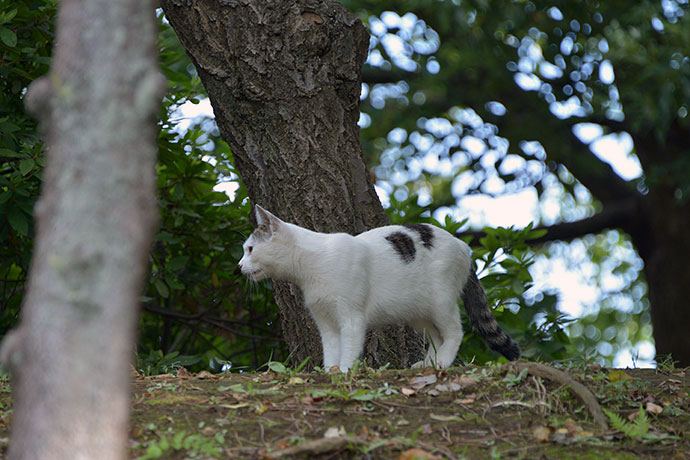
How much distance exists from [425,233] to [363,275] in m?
0.58

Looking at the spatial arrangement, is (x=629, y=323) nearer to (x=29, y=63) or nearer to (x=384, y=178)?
(x=384, y=178)

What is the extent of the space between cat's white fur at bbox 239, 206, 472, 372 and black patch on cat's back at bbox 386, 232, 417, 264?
0.07 feet

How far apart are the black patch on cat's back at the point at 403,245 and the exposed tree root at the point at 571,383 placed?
1091mm

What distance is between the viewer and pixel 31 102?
2.42 metres

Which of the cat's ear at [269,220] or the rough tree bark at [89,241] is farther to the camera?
the cat's ear at [269,220]

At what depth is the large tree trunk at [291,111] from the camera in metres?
5.41

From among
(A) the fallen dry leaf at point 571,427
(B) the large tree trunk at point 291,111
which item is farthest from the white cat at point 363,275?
(A) the fallen dry leaf at point 571,427

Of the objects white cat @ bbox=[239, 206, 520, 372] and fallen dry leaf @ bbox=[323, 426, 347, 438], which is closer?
fallen dry leaf @ bbox=[323, 426, 347, 438]

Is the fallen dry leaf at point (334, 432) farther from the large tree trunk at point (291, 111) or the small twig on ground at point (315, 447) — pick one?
the large tree trunk at point (291, 111)

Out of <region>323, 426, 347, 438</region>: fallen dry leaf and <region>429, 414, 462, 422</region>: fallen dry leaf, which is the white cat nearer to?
<region>429, 414, 462, 422</region>: fallen dry leaf

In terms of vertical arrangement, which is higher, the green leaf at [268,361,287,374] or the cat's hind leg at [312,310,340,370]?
the cat's hind leg at [312,310,340,370]

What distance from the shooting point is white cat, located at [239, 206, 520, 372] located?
4.62 metres

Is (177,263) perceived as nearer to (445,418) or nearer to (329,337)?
(329,337)

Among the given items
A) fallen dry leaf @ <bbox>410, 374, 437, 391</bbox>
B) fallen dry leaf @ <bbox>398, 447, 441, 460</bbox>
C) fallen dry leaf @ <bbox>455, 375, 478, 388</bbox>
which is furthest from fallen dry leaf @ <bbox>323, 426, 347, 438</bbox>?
fallen dry leaf @ <bbox>455, 375, 478, 388</bbox>
